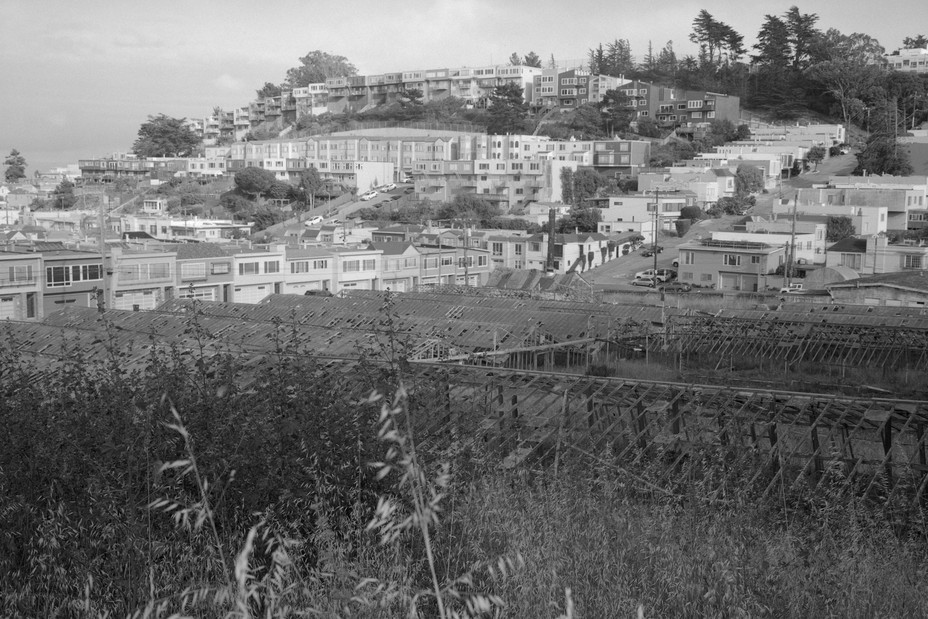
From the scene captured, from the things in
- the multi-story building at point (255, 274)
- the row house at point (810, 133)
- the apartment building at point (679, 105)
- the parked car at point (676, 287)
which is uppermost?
the apartment building at point (679, 105)

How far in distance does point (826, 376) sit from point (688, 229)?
18.2 meters

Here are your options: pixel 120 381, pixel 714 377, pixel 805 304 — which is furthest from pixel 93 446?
pixel 805 304

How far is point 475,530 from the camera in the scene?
2488 mm

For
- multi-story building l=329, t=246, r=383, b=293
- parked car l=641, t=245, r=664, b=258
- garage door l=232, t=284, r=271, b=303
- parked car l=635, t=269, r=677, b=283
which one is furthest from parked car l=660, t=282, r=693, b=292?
garage door l=232, t=284, r=271, b=303

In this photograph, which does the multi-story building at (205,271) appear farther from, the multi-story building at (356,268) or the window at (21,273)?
the window at (21,273)

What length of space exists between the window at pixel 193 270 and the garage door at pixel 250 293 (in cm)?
99

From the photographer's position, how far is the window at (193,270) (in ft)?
56.4

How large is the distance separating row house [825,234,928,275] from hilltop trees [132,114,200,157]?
142 feet

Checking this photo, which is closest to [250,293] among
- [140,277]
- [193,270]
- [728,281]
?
[193,270]

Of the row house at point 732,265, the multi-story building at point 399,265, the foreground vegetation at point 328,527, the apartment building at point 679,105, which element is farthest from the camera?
the apartment building at point 679,105

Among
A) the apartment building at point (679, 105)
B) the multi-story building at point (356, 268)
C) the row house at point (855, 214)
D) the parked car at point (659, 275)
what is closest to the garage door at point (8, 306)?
the multi-story building at point (356, 268)

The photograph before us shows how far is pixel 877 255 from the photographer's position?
62.0 feet

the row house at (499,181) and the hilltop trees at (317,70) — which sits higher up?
the hilltop trees at (317,70)

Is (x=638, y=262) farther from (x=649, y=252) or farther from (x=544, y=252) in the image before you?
(x=544, y=252)
